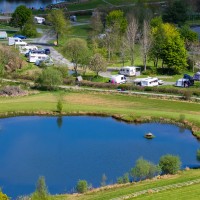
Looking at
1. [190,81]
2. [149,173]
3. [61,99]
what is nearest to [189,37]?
[190,81]

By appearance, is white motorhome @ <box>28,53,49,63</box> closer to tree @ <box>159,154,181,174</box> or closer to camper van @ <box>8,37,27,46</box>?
camper van @ <box>8,37,27,46</box>

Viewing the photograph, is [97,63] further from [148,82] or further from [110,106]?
[110,106]

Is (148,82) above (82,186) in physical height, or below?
above

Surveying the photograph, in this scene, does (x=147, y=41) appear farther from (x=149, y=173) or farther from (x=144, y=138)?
(x=149, y=173)

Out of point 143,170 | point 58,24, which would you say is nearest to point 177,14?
point 58,24

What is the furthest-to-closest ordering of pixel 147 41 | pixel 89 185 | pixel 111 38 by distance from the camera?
pixel 111 38 < pixel 147 41 < pixel 89 185

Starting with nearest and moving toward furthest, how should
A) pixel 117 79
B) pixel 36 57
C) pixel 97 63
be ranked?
pixel 117 79, pixel 97 63, pixel 36 57

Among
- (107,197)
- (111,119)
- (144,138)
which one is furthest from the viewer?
(111,119)
